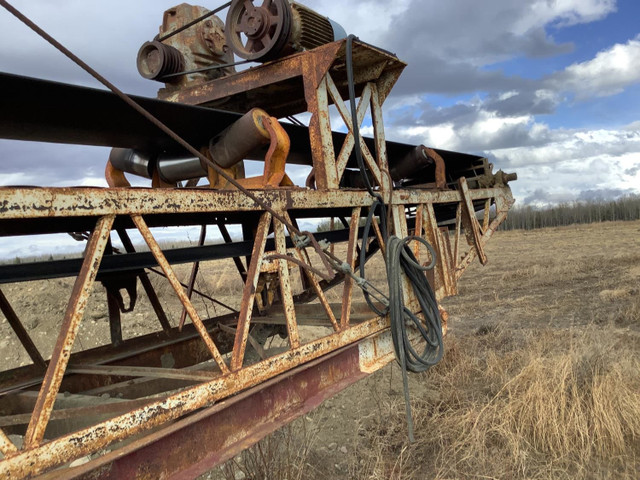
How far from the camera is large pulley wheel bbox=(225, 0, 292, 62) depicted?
3805 mm

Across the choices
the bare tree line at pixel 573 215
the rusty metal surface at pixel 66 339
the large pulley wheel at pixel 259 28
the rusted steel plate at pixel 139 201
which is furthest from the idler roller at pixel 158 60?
the bare tree line at pixel 573 215

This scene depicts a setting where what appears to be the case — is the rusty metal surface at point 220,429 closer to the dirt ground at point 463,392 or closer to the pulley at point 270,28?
the dirt ground at point 463,392

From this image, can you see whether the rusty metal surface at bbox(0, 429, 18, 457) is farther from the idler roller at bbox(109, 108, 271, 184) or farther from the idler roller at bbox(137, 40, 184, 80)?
the idler roller at bbox(137, 40, 184, 80)

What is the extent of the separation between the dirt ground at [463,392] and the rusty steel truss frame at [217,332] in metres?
1.18

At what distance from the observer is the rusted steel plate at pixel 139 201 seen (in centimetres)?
185

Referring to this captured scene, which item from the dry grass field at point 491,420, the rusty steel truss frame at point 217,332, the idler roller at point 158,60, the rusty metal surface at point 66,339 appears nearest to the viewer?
the rusty metal surface at point 66,339

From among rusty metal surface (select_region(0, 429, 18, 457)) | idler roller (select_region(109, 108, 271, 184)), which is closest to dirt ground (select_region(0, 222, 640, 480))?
idler roller (select_region(109, 108, 271, 184))

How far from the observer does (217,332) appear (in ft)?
16.1

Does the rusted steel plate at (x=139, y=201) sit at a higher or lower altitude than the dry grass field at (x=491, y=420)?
higher

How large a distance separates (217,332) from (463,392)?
9.83 ft

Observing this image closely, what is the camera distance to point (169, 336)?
4.67 metres

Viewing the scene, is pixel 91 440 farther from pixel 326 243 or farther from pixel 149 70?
pixel 149 70

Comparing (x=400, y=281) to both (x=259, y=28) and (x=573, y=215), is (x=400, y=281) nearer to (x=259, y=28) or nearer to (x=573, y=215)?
(x=259, y=28)

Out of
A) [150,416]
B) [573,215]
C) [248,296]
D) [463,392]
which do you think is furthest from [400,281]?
[573,215]
